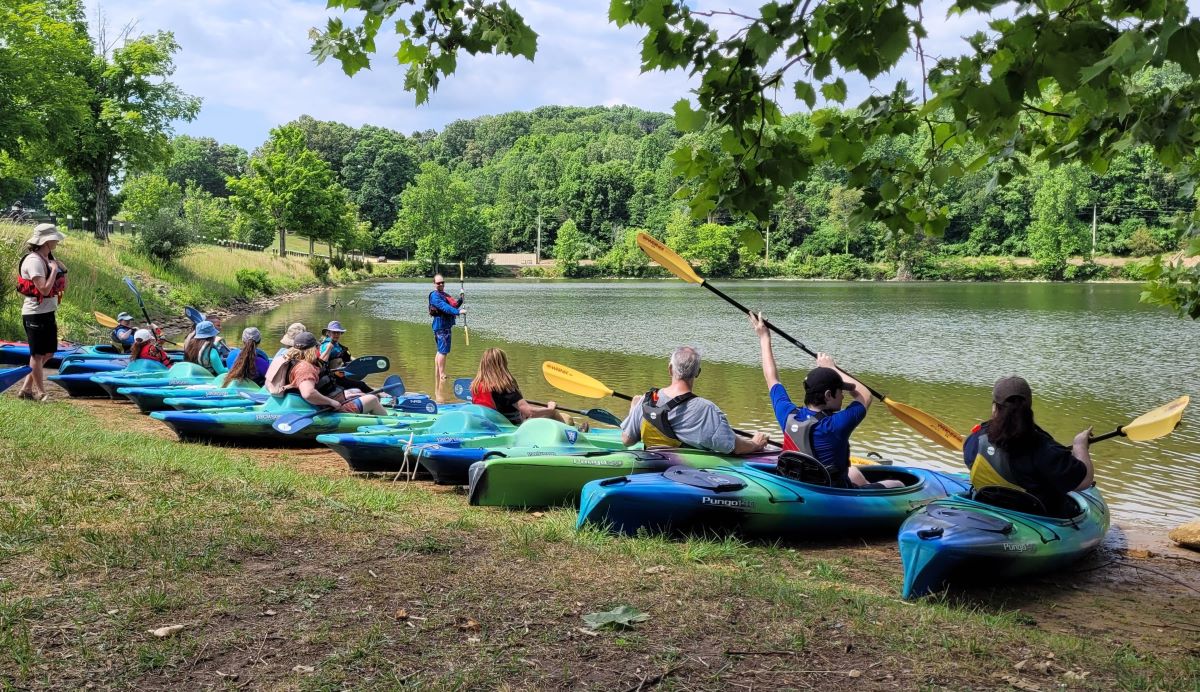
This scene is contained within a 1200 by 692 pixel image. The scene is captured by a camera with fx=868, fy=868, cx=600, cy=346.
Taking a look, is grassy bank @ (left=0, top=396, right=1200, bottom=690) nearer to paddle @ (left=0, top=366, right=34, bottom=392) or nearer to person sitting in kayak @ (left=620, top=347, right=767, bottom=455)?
person sitting in kayak @ (left=620, top=347, right=767, bottom=455)

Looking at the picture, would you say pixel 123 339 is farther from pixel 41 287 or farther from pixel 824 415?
pixel 824 415

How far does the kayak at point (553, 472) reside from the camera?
640 cm

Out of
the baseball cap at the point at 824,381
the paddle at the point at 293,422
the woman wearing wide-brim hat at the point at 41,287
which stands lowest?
the paddle at the point at 293,422

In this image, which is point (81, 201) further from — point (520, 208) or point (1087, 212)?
point (1087, 212)

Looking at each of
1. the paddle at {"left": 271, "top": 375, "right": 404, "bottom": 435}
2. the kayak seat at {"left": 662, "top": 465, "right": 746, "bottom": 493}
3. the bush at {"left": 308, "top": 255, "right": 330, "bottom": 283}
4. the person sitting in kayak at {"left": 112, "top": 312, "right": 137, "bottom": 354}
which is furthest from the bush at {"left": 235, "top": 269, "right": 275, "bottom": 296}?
the kayak seat at {"left": 662, "top": 465, "right": 746, "bottom": 493}

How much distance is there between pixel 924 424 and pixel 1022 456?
8.24ft

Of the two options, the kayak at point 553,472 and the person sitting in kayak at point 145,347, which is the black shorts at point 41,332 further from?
the kayak at point 553,472

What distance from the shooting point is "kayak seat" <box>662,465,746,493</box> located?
5773mm

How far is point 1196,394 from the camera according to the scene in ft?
46.9

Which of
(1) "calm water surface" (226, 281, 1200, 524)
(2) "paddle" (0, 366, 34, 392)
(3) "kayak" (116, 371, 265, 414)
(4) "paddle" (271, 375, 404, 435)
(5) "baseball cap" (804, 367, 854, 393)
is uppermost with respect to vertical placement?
(5) "baseball cap" (804, 367, 854, 393)

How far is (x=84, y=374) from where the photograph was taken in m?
11.4

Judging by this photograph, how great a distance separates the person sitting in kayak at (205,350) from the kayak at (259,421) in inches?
98.7

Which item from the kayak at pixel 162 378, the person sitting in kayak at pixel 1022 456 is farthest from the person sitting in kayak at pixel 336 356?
the person sitting in kayak at pixel 1022 456

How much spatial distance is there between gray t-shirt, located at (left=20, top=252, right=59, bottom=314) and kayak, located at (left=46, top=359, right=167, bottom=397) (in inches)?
83.2
